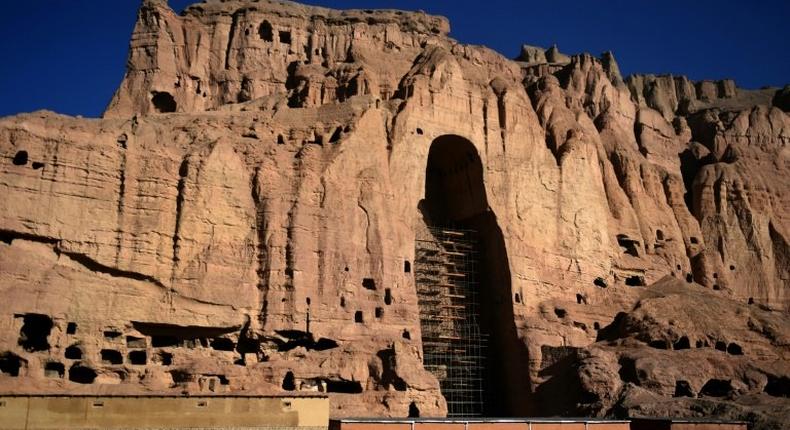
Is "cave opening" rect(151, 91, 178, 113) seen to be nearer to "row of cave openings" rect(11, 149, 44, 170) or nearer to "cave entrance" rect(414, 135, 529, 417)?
"row of cave openings" rect(11, 149, 44, 170)

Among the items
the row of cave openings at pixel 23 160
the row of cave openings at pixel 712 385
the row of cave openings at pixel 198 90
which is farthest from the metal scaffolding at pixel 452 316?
the row of cave openings at pixel 23 160

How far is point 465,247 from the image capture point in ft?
128

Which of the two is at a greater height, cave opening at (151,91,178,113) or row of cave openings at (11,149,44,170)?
cave opening at (151,91,178,113)

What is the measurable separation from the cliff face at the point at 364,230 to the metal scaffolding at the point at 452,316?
0.59 m

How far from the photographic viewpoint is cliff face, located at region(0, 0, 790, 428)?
95.7 feet

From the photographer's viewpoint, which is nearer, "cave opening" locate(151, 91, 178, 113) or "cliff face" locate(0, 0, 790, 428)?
"cliff face" locate(0, 0, 790, 428)

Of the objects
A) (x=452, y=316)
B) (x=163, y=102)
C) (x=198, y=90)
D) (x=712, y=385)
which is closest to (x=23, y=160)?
(x=163, y=102)

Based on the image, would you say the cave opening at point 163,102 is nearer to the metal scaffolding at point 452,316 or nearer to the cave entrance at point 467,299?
the cave entrance at point 467,299

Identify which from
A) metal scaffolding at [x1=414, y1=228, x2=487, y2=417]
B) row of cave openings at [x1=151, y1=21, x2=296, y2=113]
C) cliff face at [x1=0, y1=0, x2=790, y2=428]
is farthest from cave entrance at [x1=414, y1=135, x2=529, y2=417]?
row of cave openings at [x1=151, y1=21, x2=296, y2=113]

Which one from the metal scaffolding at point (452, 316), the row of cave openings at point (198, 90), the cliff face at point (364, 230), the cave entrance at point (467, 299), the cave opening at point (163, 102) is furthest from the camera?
the row of cave openings at point (198, 90)

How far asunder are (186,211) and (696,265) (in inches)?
1021

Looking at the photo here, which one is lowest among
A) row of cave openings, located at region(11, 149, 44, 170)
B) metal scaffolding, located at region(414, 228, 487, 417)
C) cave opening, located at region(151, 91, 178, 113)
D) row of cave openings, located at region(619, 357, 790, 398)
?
row of cave openings, located at region(619, 357, 790, 398)

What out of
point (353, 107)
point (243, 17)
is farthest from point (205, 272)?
point (243, 17)

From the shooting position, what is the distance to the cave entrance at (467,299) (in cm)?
3691
